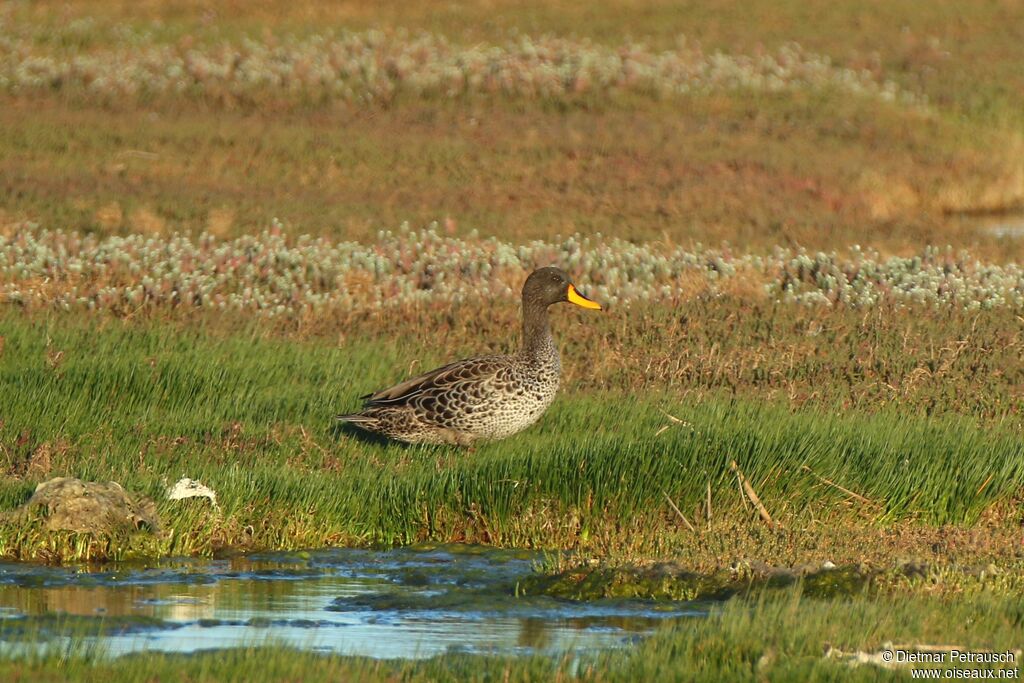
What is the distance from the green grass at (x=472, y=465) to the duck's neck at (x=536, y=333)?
2.16 ft

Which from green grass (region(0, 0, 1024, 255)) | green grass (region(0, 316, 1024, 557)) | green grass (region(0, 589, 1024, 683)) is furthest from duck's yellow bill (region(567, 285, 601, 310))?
green grass (region(0, 0, 1024, 255))

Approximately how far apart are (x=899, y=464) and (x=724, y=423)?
1601mm

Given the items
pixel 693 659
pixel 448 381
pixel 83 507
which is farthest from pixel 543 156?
pixel 693 659

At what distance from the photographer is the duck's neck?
14359 mm

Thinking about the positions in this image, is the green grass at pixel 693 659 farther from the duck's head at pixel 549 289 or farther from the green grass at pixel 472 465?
the duck's head at pixel 549 289

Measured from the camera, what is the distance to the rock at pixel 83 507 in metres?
11.0

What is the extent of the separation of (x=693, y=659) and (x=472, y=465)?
461 centimetres

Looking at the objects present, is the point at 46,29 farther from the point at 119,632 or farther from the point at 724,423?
the point at 119,632

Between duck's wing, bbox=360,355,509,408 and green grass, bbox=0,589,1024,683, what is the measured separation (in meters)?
4.95

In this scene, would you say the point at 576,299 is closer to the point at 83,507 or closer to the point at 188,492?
the point at 188,492

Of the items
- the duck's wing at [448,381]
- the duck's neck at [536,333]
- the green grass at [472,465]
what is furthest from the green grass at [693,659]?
the duck's neck at [536,333]

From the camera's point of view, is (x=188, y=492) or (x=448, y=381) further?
(x=448, y=381)

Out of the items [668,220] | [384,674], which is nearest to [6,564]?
[384,674]

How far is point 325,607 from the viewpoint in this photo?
10.2 meters
